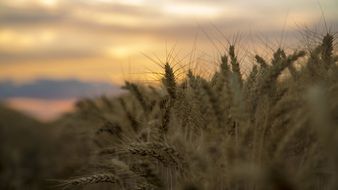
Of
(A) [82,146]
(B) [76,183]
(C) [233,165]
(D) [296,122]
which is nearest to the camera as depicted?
(C) [233,165]

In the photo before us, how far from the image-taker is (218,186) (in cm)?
360

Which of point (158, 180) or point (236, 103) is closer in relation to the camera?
point (236, 103)

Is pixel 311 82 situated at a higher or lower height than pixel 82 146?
higher

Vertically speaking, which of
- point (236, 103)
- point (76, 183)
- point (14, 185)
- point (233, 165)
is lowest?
point (14, 185)

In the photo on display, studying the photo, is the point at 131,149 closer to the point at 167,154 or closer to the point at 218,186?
the point at 167,154

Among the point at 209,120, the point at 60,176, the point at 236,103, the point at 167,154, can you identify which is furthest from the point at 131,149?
the point at 60,176

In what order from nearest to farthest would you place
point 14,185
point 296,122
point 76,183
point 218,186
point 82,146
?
point 296,122
point 218,186
point 76,183
point 14,185
point 82,146

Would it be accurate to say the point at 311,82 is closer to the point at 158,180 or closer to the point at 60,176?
the point at 158,180

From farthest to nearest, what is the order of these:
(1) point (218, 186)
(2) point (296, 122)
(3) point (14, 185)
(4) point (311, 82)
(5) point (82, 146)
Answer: (5) point (82, 146) < (3) point (14, 185) < (4) point (311, 82) < (1) point (218, 186) < (2) point (296, 122)

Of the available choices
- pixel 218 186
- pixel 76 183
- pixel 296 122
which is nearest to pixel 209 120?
pixel 218 186

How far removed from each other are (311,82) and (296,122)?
2.14 ft

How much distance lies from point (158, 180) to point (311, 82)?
1097 mm

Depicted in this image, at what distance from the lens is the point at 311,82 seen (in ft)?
12.7

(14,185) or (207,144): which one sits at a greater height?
(207,144)
